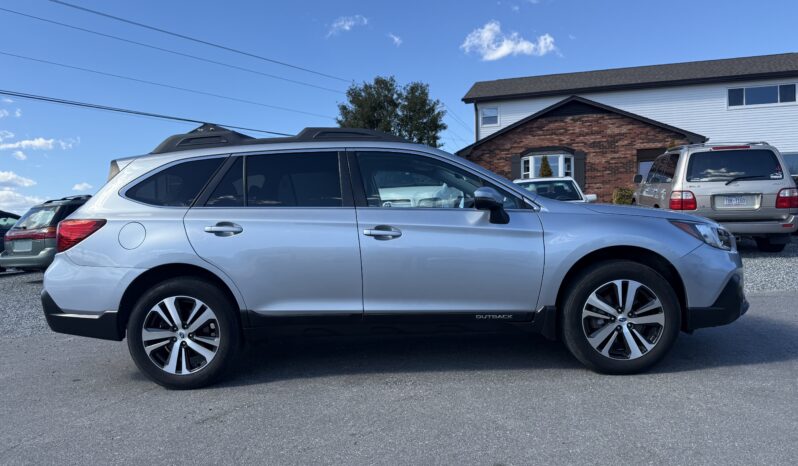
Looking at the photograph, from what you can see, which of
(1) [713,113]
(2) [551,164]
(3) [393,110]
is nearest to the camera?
(2) [551,164]

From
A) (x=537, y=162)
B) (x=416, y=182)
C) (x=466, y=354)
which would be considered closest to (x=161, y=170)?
(x=416, y=182)

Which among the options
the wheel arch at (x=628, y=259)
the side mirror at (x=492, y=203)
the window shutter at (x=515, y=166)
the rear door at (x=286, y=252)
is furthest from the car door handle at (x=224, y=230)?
the window shutter at (x=515, y=166)

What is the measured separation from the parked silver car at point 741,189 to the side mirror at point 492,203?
6.45 m

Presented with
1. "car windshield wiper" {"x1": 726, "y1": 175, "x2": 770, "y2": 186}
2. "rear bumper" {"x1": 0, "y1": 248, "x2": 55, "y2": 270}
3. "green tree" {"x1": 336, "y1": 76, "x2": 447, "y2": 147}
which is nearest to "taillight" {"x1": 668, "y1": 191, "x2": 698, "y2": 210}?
"car windshield wiper" {"x1": 726, "y1": 175, "x2": 770, "y2": 186}

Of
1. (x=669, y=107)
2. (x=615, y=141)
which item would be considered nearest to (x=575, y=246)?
(x=615, y=141)

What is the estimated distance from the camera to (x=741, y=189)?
9.05 m

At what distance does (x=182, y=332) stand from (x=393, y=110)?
32043mm

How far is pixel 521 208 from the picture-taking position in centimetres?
410

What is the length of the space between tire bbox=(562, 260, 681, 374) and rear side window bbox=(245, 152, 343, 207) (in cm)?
187

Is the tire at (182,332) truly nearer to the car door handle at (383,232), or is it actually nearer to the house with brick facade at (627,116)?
the car door handle at (383,232)

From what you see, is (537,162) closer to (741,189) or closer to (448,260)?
(741,189)

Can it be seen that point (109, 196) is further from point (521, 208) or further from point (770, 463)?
point (770, 463)

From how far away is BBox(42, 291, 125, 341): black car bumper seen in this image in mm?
3975

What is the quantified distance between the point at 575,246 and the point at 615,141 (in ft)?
62.8
